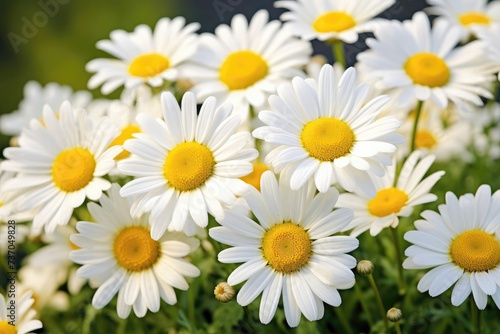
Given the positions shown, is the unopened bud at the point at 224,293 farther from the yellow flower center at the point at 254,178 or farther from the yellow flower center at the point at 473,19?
the yellow flower center at the point at 473,19

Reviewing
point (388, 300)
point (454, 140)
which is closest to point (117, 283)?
point (388, 300)

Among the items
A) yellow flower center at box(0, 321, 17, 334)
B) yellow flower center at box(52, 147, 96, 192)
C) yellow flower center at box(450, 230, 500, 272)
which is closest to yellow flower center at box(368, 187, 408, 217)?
yellow flower center at box(450, 230, 500, 272)

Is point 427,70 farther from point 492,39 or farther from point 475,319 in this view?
point 475,319

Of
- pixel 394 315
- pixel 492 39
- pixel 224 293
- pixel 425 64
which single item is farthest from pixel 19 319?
pixel 492 39

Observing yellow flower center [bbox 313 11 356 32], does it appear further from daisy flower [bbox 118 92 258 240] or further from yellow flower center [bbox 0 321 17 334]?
yellow flower center [bbox 0 321 17 334]

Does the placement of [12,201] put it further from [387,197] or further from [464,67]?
[464,67]
